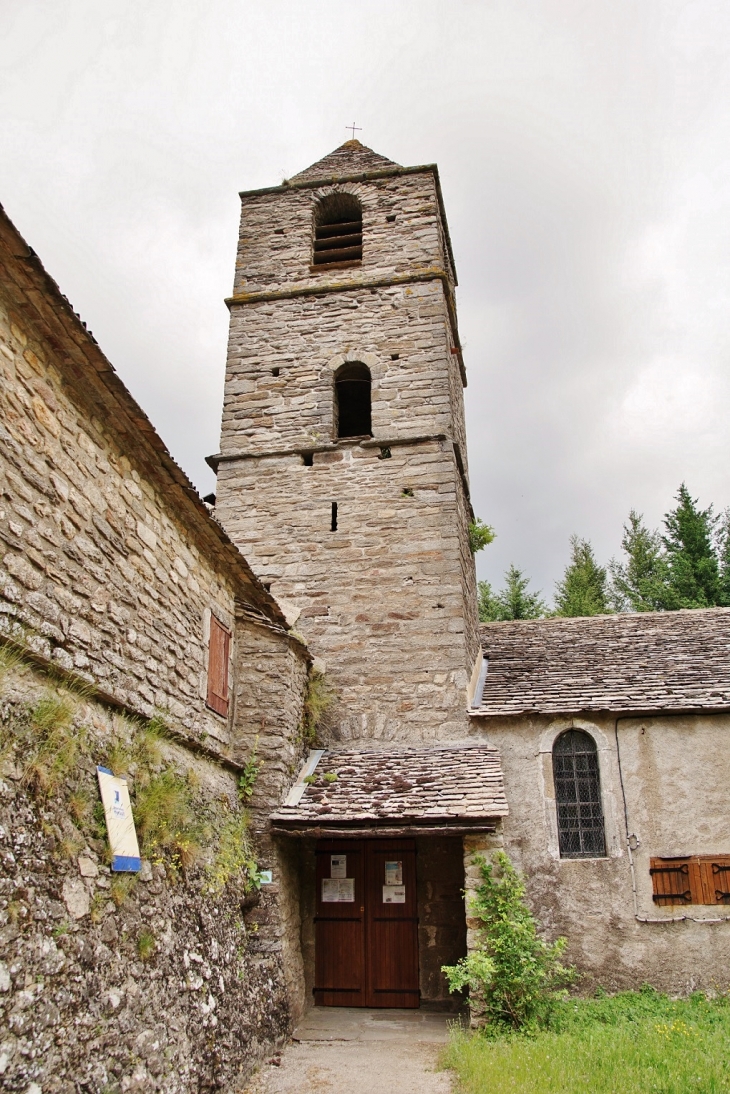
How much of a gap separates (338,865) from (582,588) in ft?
61.3

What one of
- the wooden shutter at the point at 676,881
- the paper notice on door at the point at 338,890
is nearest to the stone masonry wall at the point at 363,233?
the paper notice on door at the point at 338,890

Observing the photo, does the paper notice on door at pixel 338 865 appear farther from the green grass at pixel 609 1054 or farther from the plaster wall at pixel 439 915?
the green grass at pixel 609 1054

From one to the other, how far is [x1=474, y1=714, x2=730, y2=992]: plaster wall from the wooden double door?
142cm

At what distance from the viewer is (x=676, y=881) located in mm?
8617

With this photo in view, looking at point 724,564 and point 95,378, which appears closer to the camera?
point 95,378

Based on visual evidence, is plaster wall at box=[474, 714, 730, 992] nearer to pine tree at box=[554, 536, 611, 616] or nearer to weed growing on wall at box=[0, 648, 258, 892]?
weed growing on wall at box=[0, 648, 258, 892]

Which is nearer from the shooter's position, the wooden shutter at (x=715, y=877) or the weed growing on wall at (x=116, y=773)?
the weed growing on wall at (x=116, y=773)

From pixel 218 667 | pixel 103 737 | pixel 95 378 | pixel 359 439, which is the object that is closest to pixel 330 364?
pixel 359 439

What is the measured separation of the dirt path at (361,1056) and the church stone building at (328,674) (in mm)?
296

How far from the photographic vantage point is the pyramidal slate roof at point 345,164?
559 inches

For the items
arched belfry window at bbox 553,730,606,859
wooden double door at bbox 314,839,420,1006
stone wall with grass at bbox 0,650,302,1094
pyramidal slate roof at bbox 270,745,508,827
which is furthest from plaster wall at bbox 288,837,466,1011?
stone wall with grass at bbox 0,650,302,1094

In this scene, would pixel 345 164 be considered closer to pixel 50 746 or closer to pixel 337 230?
pixel 337 230

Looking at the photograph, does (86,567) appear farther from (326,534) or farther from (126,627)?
(326,534)

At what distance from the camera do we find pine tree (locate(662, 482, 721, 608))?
22406mm
